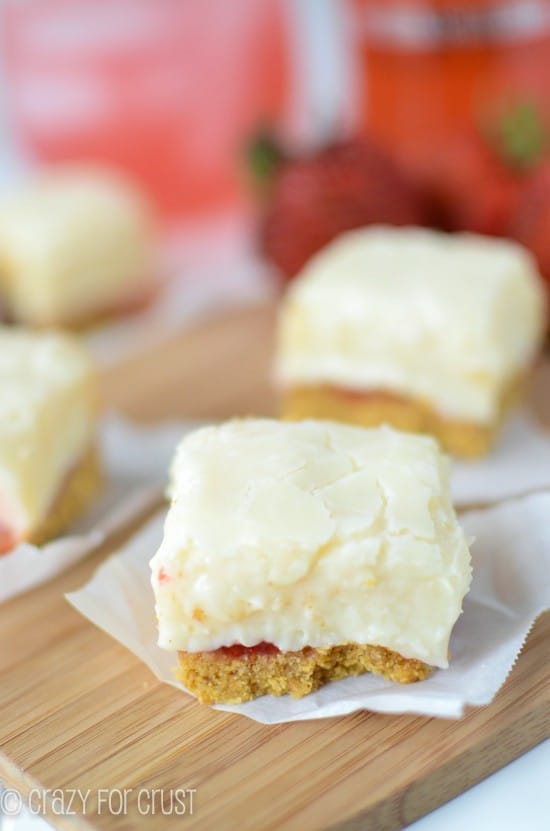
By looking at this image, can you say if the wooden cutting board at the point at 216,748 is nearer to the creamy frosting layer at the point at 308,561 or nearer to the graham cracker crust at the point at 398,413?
the creamy frosting layer at the point at 308,561

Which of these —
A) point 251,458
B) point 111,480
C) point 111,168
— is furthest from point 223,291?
point 251,458

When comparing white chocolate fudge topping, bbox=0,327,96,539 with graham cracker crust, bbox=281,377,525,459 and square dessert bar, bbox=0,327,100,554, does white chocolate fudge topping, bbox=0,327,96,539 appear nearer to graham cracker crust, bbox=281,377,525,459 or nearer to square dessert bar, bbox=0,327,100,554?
square dessert bar, bbox=0,327,100,554

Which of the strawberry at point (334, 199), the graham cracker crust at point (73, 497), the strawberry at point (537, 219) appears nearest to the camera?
the graham cracker crust at point (73, 497)

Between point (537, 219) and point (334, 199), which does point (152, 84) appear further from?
point (537, 219)

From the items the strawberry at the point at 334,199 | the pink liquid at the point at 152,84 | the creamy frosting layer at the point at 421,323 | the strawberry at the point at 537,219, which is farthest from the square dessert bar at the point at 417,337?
the pink liquid at the point at 152,84

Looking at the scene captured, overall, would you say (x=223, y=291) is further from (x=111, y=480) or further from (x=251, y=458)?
(x=251, y=458)

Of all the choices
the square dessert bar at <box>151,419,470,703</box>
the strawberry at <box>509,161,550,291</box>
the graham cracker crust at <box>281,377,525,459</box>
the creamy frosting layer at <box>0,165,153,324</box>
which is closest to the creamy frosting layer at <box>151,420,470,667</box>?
the square dessert bar at <box>151,419,470,703</box>

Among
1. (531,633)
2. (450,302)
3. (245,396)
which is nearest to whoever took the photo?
(531,633)
